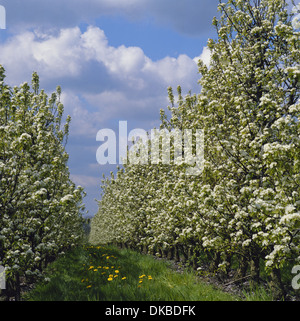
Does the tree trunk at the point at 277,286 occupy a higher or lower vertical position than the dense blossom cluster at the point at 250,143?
lower

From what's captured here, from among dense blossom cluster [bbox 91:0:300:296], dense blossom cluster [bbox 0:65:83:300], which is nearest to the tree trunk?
dense blossom cluster [bbox 91:0:300:296]

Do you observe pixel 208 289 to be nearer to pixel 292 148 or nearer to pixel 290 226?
pixel 290 226

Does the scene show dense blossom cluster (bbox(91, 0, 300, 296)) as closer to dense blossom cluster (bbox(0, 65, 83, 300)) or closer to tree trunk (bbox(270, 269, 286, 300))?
tree trunk (bbox(270, 269, 286, 300))

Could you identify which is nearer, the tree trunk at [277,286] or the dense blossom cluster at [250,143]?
the dense blossom cluster at [250,143]

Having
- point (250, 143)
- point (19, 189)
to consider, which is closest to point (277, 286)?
point (250, 143)

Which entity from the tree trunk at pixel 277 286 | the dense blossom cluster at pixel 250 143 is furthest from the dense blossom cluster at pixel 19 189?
the tree trunk at pixel 277 286

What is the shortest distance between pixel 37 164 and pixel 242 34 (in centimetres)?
842

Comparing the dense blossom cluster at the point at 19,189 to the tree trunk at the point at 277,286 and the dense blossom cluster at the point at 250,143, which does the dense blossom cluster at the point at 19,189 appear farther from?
the tree trunk at the point at 277,286

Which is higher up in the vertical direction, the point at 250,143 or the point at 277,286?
the point at 250,143

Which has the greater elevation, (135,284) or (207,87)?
(207,87)

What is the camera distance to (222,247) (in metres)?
9.66

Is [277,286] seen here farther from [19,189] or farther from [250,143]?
[19,189]

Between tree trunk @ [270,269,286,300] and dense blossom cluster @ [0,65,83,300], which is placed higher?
dense blossom cluster @ [0,65,83,300]
